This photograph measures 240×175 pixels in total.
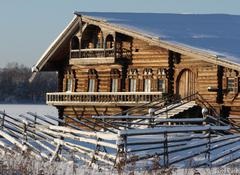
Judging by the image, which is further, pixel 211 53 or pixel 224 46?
pixel 224 46

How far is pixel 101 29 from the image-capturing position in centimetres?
3584

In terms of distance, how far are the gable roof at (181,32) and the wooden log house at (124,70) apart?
0.06 meters

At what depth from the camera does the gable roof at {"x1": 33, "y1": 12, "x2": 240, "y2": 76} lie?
99.9 feet

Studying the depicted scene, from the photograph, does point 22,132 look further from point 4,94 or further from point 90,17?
point 4,94

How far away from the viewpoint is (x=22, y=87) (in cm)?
13325

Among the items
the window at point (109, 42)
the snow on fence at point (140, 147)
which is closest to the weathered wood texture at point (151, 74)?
the window at point (109, 42)

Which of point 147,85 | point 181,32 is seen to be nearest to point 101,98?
point 147,85

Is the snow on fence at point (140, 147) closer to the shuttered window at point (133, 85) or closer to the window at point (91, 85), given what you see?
the shuttered window at point (133, 85)

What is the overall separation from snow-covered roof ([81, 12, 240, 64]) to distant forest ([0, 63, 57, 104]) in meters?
85.5

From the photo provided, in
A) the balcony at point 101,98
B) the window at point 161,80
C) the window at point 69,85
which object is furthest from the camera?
the window at point 69,85

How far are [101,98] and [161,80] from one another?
11.7ft

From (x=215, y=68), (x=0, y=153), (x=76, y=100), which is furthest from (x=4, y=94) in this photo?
(x=0, y=153)

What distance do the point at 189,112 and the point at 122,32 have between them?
537 cm

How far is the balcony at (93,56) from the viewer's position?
3553 cm
